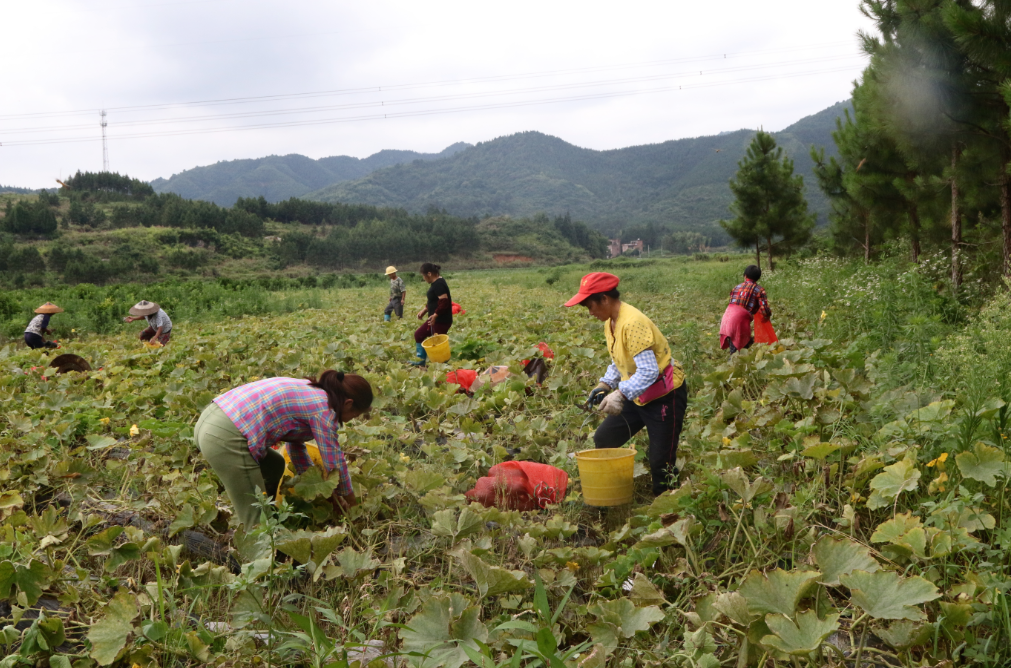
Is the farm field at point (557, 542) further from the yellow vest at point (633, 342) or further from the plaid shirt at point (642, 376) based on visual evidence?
the yellow vest at point (633, 342)

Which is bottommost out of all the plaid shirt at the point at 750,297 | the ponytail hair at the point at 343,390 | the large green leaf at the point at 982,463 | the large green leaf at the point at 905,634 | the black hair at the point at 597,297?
the large green leaf at the point at 905,634

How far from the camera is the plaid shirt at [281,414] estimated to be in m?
3.04

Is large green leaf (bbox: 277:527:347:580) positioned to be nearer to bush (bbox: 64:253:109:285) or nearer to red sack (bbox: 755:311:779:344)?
red sack (bbox: 755:311:779:344)

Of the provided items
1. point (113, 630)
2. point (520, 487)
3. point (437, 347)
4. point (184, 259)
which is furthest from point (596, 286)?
point (184, 259)

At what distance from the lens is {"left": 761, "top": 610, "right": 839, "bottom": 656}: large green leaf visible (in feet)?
5.84

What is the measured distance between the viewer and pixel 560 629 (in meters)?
2.37

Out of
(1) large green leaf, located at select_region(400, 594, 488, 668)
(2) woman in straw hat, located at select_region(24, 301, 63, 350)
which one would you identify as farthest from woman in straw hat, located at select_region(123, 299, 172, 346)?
(1) large green leaf, located at select_region(400, 594, 488, 668)

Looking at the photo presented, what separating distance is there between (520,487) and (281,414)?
1.30 m

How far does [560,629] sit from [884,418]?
7.13 ft

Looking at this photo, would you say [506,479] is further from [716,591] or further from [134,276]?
[134,276]

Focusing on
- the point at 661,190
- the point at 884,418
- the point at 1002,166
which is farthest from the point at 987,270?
the point at 661,190

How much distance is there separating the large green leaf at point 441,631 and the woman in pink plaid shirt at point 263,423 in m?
1.14

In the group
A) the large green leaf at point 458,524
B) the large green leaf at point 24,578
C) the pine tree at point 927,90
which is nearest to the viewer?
the large green leaf at point 24,578


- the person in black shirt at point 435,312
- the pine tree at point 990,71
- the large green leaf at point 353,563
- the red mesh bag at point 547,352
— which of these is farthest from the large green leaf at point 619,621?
the pine tree at point 990,71
